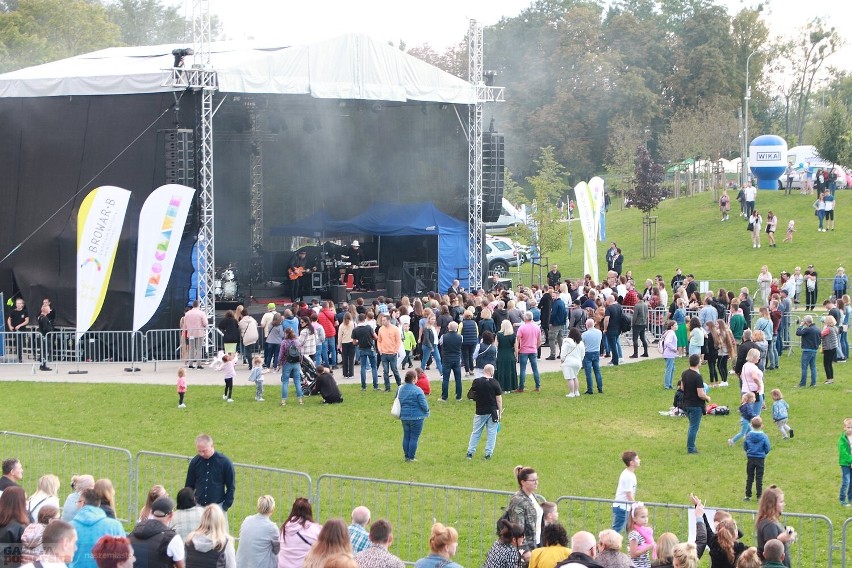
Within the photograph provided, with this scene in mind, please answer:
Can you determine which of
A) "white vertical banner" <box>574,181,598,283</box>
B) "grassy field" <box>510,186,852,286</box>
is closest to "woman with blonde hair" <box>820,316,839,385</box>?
"white vertical banner" <box>574,181,598,283</box>

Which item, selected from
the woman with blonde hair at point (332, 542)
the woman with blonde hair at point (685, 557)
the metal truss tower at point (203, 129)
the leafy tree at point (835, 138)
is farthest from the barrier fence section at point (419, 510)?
the leafy tree at point (835, 138)

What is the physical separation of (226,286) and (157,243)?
812 centimetres

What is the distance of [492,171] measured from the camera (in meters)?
28.9

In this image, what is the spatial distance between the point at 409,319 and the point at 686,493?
862cm

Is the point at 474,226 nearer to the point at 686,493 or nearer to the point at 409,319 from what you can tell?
the point at 409,319

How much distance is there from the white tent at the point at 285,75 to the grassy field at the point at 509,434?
6679 millimetres

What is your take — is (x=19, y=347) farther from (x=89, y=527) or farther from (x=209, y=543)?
(x=209, y=543)

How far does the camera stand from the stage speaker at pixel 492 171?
28.9m

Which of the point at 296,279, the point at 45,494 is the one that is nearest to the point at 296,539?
the point at 45,494

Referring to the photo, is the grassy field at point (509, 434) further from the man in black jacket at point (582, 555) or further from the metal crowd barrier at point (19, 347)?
the man in black jacket at point (582, 555)

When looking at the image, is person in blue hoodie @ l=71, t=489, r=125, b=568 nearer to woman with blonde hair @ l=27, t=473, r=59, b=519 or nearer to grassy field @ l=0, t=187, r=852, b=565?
woman with blonde hair @ l=27, t=473, r=59, b=519

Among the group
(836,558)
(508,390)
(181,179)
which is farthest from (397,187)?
(836,558)

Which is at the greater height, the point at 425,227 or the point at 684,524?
the point at 425,227

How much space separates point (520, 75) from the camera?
6128cm
